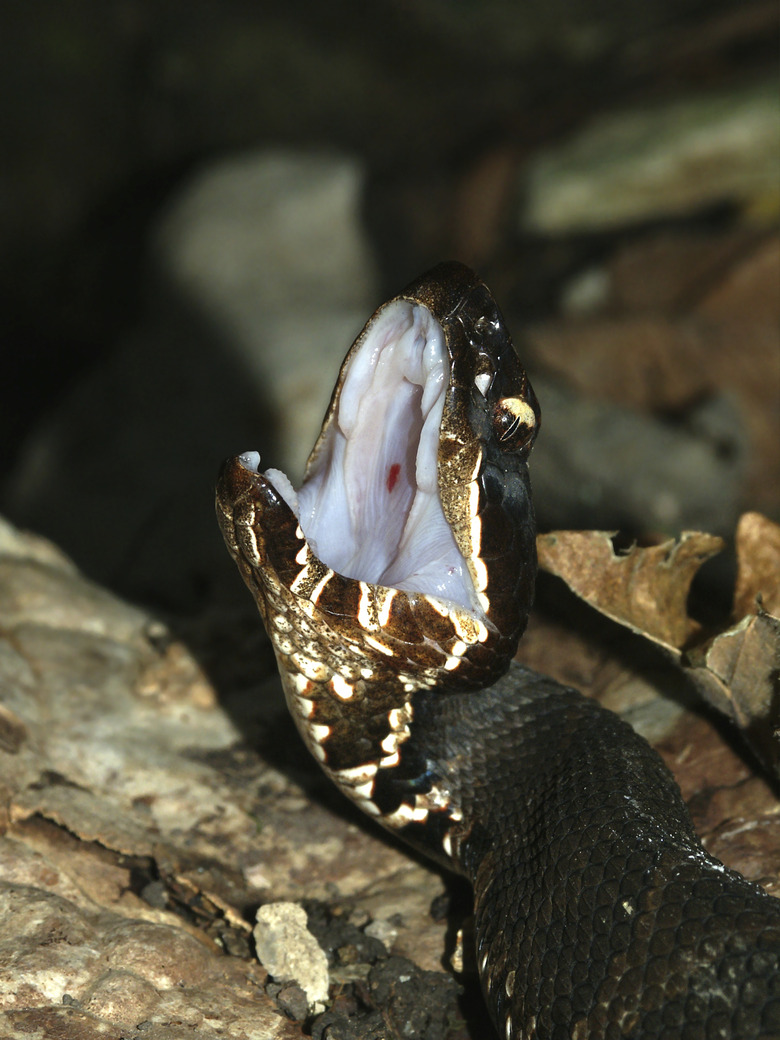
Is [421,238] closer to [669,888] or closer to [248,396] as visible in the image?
[248,396]

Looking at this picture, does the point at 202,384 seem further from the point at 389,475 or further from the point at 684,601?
the point at 684,601

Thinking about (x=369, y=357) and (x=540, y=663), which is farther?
(x=540, y=663)

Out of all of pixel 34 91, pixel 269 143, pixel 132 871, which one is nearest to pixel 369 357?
pixel 132 871

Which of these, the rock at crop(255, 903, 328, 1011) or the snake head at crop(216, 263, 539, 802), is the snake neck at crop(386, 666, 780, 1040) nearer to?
the snake head at crop(216, 263, 539, 802)

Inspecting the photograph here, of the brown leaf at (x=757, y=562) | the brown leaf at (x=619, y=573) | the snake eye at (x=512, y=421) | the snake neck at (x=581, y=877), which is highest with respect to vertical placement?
the snake eye at (x=512, y=421)

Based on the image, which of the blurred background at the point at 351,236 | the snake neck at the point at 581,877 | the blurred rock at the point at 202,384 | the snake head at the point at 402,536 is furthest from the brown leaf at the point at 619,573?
the blurred rock at the point at 202,384

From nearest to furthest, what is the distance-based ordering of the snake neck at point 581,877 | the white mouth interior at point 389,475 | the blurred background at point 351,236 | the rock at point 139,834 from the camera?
the snake neck at point 581,877, the rock at point 139,834, the white mouth interior at point 389,475, the blurred background at point 351,236

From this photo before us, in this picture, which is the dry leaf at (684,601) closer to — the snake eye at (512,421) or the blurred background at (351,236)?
the snake eye at (512,421)
